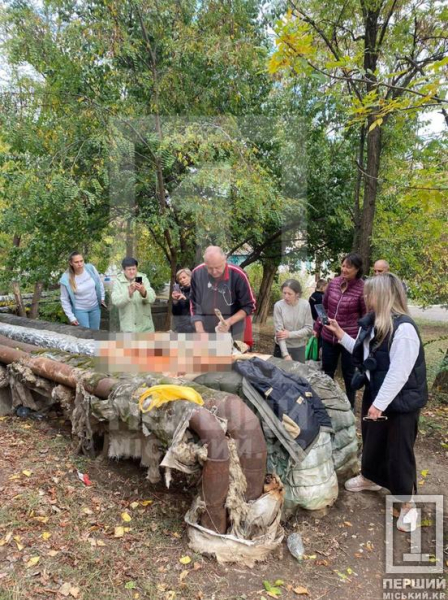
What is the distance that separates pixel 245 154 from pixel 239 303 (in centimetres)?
254

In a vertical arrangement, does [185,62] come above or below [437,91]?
above

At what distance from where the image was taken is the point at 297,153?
24.7 ft

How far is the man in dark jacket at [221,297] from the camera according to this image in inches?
153

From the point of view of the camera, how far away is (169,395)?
102 inches

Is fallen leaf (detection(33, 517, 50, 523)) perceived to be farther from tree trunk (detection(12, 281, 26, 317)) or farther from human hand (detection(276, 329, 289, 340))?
tree trunk (detection(12, 281, 26, 317))

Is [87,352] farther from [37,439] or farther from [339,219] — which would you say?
[339,219]

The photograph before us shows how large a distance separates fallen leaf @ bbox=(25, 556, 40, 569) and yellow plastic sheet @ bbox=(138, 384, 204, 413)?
0.98m

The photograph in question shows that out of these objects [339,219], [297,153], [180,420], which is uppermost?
[297,153]

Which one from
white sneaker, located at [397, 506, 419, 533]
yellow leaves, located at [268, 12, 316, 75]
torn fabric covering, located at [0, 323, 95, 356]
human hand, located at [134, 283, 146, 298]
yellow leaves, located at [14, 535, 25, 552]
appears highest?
yellow leaves, located at [268, 12, 316, 75]

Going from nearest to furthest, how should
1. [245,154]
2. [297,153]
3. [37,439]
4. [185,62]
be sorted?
[37,439] → [245,154] → [185,62] → [297,153]

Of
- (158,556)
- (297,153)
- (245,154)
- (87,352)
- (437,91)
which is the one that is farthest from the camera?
(297,153)

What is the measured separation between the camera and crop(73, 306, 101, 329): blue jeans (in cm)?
527

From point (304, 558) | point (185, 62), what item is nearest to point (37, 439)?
point (304, 558)

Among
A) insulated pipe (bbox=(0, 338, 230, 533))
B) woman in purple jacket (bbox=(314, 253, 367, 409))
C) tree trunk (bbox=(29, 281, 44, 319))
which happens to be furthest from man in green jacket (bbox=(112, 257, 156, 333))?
tree trunk (bbox=(29, 281, 44, 319))
